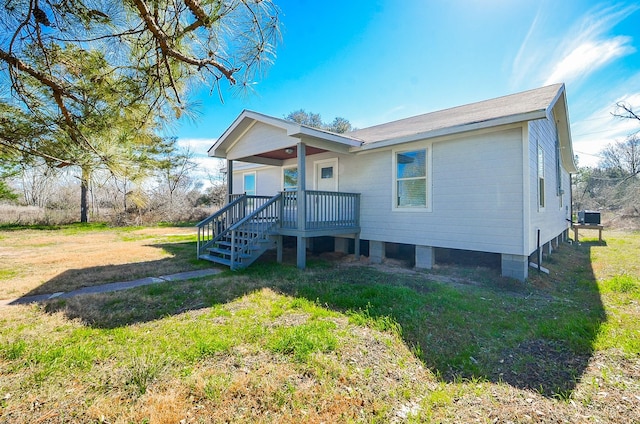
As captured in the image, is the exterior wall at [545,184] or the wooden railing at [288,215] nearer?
the exterior wall at [545,184]

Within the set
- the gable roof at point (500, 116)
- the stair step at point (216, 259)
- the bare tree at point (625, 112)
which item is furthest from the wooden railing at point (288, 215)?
the bare tree at point (625, 112)

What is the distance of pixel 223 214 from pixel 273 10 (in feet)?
20.3

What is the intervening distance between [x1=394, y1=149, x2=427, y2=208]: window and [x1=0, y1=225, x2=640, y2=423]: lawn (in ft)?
8.20

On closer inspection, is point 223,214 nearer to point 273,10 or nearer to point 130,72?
point 130,72

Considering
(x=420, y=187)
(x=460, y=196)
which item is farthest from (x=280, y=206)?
(x=460, y=196)

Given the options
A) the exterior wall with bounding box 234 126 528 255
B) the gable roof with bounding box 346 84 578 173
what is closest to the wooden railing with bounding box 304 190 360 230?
the exterior wall with bounding box 234 126 528 255

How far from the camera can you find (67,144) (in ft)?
14.6

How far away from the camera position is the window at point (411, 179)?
7.05m

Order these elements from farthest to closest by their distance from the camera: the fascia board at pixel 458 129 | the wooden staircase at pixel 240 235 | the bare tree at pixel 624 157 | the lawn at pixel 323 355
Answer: the bare tree at pixel 624 157 → the wooden staircase at pixel 240 235 → the fascia board at pixel 458 129 → the lawn at pixel 323 355

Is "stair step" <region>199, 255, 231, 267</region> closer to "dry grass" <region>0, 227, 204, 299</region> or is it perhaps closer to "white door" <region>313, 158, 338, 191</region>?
"dry grass" <region>0, 227, 204, 299</region>

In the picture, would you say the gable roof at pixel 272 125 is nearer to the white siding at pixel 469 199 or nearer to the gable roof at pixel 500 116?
the gable roof at pixel 500 116

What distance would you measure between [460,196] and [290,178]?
5899 millimetres

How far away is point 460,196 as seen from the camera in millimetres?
6402

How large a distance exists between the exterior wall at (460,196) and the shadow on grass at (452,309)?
2.70 feet
